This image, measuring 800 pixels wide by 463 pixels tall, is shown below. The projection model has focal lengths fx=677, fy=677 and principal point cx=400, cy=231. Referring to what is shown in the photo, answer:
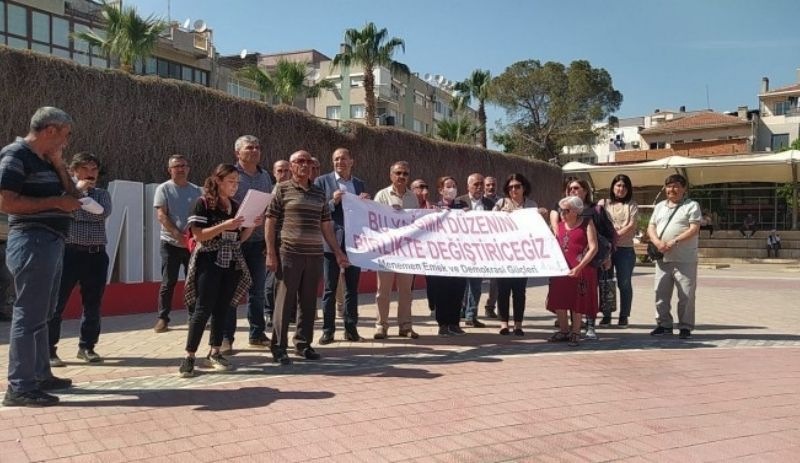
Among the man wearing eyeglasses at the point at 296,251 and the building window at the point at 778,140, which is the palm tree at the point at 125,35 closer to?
the man wearing eyeglasses at the point at 296,251

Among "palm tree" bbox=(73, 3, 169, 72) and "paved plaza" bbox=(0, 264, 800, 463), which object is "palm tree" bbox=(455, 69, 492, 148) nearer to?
"palm tree" bbox=(73, 3, 169, 72)

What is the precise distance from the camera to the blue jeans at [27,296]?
4535mm

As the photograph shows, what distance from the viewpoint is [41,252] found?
4582 mm

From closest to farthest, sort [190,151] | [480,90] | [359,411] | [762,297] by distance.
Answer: [359,411] < [190,151] < [762,297] < [480,90]

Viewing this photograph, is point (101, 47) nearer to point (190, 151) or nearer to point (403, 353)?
point (190, 151)

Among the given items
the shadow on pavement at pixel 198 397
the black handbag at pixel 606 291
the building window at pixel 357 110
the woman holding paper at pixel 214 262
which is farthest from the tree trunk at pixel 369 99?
the shadow on pavement at pixel 198 397

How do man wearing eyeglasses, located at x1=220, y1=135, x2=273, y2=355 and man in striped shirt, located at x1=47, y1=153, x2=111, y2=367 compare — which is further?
man wearing eyeglasses, located at x1=220, y1=135, x2=273, y2=355

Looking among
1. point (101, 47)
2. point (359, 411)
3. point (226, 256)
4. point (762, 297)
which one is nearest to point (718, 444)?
point (359, 411)

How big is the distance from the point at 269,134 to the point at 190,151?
1.63 m

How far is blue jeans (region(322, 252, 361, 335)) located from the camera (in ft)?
22.9

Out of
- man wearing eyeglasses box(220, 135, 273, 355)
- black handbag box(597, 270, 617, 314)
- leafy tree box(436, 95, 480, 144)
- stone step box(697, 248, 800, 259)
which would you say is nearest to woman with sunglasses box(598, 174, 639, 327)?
black handbag box(597, 270, 617, 314)

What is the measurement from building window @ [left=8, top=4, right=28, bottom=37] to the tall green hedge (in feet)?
68.3

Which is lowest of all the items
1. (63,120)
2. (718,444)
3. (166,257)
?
(718,444)

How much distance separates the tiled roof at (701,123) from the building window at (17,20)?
50828mm
